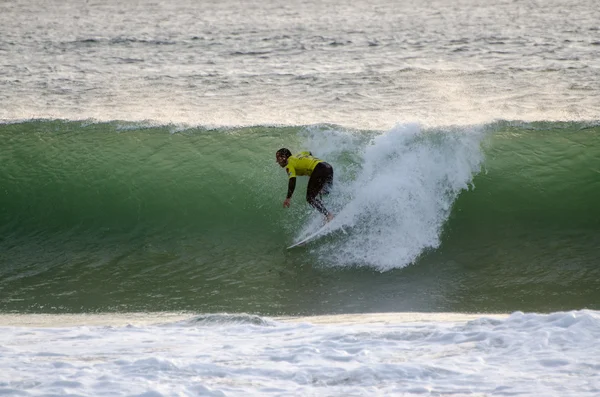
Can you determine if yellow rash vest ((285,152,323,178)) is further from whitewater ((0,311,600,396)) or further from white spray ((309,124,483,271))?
whitewater ((0,311,600,396))

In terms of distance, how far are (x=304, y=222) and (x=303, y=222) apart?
0.04 ft

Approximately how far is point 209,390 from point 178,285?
3.12 metres

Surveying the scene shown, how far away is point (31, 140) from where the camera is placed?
11055 millimetres

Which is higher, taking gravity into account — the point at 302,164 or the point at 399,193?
the point at 302,164

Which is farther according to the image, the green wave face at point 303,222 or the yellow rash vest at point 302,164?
the yellow rash vest at point 302,164

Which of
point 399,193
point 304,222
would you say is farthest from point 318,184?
point 399,193

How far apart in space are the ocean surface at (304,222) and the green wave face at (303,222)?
0.03m

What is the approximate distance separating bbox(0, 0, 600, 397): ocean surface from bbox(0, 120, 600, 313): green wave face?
0.03 m

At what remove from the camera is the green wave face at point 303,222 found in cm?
748

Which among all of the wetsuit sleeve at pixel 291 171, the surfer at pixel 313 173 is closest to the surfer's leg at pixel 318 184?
the surfer at pixel 313 173

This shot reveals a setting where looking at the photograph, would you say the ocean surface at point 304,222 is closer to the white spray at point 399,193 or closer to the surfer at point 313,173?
the white spray at point 399,193

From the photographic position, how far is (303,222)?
8648 millimetres

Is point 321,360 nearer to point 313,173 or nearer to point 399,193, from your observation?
point 313,173

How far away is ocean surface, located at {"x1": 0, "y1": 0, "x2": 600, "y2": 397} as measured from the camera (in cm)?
505
